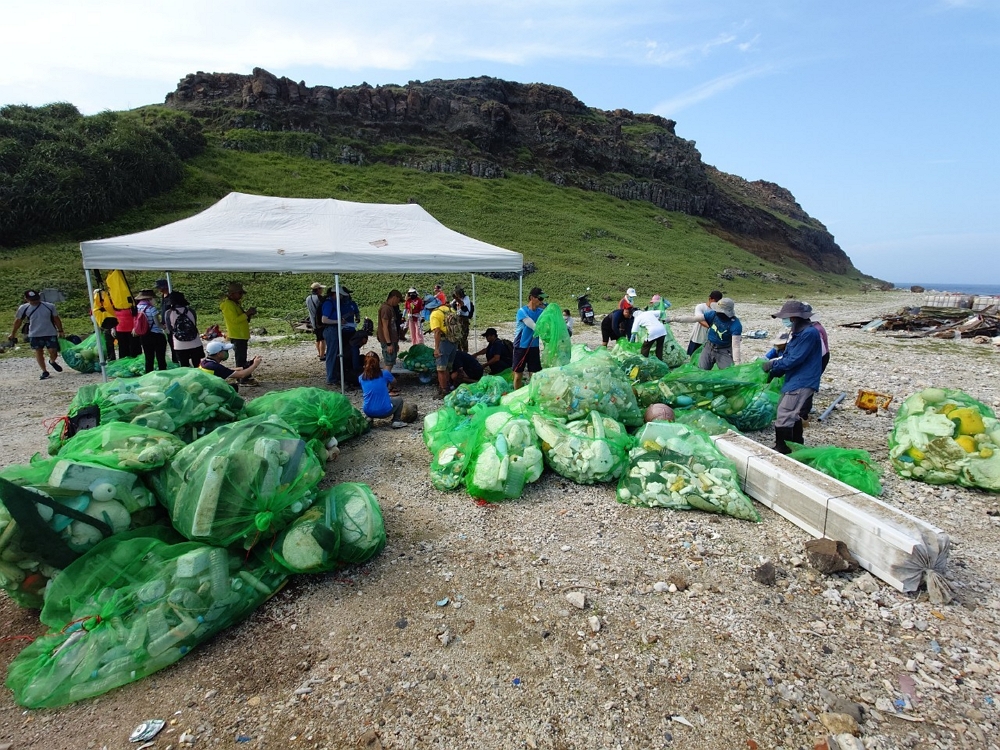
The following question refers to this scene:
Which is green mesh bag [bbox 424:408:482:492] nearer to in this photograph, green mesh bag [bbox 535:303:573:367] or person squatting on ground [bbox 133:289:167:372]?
green mesh bag [bbox 535:303:573:367]

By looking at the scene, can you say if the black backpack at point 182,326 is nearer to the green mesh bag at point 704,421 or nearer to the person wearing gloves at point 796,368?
the green mesh bag at point 704,421

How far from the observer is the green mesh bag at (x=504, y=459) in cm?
389

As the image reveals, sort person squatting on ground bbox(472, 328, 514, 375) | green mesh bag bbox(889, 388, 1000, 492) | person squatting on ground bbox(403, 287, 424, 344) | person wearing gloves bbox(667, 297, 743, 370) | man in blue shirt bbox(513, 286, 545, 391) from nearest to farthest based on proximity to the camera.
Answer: green mesh bag bbox(889, 388, 1000, 492) → person wearing gloves bbox(667, 297, 743, 370) → man in blue shirt bbox(513, 286, 545, 391) → person squatting on ground bbox(472, 328, 514, 375) → person squatting on ground bbox(403, 287, 424, 344)

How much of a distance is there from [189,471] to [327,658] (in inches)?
52.0

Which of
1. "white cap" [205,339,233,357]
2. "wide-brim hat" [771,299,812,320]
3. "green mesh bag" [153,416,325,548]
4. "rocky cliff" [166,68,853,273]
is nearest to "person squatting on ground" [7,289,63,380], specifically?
"white cap" [205,339,233,357]

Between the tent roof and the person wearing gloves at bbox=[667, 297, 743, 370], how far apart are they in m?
2.98

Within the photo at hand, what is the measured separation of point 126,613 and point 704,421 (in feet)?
14.7

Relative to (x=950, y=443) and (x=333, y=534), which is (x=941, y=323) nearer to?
(x=950, y=443)

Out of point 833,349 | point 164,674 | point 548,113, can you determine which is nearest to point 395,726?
point 164,674

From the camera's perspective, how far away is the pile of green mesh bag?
2285mm

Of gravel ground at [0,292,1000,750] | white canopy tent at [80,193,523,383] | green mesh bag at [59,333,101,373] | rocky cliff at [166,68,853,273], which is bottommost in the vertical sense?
gravel ground at [0,292,1000,750]

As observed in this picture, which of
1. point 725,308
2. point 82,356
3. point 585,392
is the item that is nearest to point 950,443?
point 725,308

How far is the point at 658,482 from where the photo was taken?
3867 mm

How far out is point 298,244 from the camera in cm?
670
